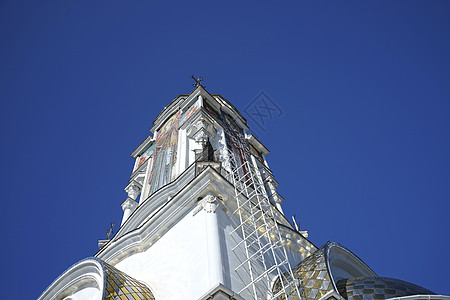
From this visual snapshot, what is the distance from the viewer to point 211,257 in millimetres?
7914

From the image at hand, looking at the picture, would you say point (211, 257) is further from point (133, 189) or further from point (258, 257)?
point (133, 189)

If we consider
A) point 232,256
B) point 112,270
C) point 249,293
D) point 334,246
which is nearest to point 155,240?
point 112,270

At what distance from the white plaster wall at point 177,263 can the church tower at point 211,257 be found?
0.08 ft

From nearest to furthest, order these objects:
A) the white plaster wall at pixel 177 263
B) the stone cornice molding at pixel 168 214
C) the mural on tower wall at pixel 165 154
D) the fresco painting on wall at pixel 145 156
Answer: the white plaster wall at pixel 177 263 → the stone cornice molding at pixel 168 214 → the mural on tower wall at pixel 165 154 → the fresco painting on wall at pixel 145 156

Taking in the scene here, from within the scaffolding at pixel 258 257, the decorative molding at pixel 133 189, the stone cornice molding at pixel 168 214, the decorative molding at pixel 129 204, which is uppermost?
the decorative molding at pixel 133 189

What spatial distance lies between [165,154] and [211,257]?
26.1 feet

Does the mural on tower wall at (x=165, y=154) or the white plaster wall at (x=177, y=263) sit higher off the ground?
the mural on tower wall at (x=165, y=154)

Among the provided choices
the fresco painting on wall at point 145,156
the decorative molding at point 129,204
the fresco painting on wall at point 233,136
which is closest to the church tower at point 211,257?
the fresco painting on wall at point 233,136

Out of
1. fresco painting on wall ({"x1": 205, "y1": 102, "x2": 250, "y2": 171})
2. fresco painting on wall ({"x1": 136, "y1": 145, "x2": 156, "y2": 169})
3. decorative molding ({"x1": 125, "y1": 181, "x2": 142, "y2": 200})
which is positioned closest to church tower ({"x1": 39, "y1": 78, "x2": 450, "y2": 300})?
fresco painting on wall ({"x1": 205, "y1": 102, "x2": 250, "y2": 171})

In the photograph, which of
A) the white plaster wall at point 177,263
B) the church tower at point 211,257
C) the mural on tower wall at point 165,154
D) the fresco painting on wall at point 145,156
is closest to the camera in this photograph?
the church tower at point 211,257

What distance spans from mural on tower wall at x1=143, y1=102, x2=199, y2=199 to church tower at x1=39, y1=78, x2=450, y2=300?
8 cm

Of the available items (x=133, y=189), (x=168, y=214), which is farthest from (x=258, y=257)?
(x=133, y=189)

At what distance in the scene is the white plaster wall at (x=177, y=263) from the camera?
7.83m

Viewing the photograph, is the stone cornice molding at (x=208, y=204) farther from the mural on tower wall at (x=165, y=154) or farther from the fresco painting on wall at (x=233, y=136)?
the fresco painting on wall at (x=233, y=136)
